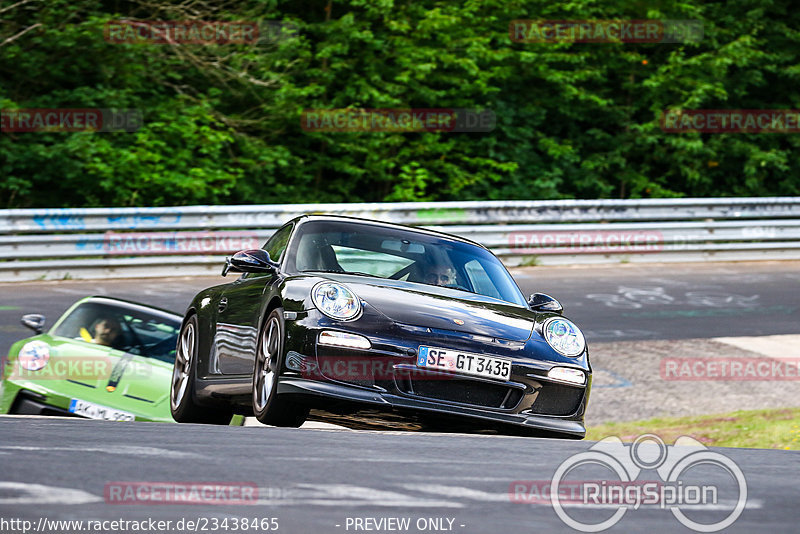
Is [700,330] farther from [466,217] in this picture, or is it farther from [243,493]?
[243,493]

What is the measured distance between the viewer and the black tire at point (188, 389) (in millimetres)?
7801

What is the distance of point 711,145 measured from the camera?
24547 mm

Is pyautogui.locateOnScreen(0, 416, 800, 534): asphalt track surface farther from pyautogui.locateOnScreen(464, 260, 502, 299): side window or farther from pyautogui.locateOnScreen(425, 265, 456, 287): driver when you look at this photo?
pyautogui.locateOnScreen(464, 260, 502, 299): side window

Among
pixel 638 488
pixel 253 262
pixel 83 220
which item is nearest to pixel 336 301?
pixel 253 262

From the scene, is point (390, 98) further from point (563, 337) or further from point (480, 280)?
point (563, 337)

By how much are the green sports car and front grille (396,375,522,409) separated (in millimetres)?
3000

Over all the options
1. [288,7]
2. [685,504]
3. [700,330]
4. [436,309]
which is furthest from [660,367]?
[288,7]

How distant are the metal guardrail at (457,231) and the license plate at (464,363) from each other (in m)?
11.1

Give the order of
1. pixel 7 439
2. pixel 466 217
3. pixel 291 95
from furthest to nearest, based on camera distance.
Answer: pixel 291 95 < pixel 466 217 < pixel 7 439

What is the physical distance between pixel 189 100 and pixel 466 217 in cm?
610

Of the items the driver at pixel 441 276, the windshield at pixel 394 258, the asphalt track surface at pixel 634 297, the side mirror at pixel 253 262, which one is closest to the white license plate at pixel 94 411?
the side mirror at pixel 253 262

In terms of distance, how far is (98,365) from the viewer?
363 inches

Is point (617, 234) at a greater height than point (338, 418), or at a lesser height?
lesser

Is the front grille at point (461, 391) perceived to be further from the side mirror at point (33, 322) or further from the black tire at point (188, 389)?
the side mirror at point (33, 322)
